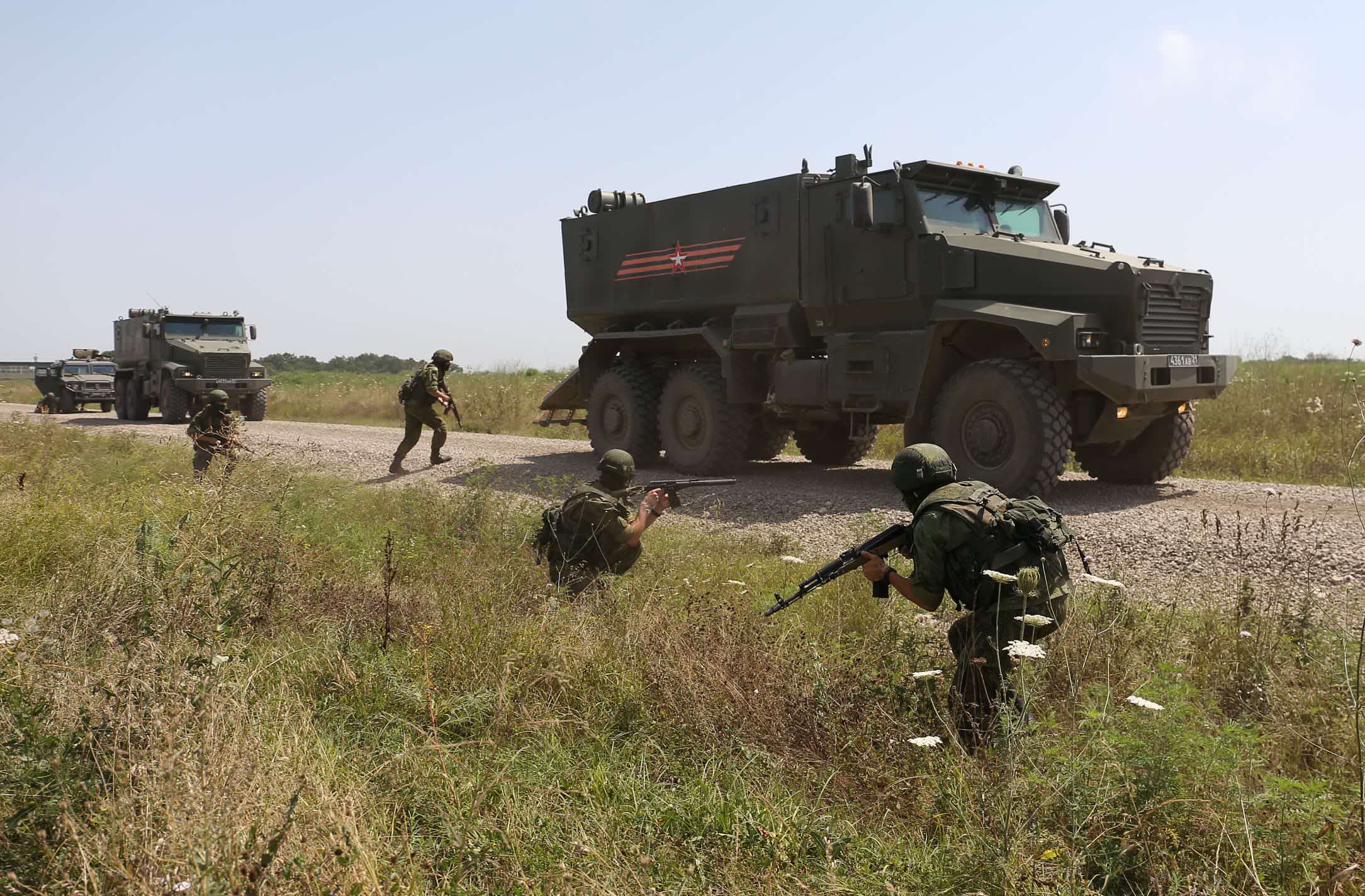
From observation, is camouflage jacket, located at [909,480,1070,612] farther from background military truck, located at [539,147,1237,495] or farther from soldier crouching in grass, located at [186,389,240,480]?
soldier crouching in grass, located at [186,389,240,480]

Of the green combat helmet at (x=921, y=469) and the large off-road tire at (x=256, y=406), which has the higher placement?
the large off-road tire at (x=256, y=406)

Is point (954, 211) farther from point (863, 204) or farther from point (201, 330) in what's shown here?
point (201, 330)

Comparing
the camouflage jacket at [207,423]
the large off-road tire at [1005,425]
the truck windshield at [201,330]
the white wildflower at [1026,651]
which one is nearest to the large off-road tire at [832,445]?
the large off-road tire at [1005,425]

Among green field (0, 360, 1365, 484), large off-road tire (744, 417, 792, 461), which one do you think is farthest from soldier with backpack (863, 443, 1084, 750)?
large off-road tire (744, 417, 792, 461)

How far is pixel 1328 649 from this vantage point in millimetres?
4164

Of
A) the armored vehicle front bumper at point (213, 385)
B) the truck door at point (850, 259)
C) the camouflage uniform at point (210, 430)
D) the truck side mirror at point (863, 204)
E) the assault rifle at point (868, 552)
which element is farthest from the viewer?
the armored vehicle front bumper at point (213, 385)

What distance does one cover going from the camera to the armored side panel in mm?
10188

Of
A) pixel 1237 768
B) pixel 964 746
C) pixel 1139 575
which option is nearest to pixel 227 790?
pixel 964 746

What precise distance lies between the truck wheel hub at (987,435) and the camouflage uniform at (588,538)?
4076mm

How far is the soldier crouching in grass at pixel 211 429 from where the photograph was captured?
8.23 metres

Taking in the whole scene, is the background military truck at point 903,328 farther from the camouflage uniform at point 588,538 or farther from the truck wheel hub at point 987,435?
the camouflage uniform at point 588,538

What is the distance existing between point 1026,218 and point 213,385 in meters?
16.4

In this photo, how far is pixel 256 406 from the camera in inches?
845

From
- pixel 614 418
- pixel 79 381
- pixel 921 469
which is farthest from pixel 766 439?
pixel 79 381
